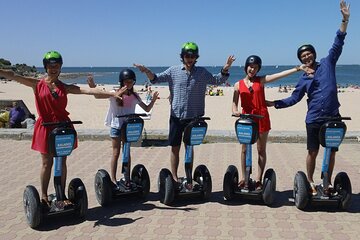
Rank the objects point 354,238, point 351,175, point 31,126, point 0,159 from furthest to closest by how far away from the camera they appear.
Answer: point 31,126
point 0,159
point 351,175
point 354,238

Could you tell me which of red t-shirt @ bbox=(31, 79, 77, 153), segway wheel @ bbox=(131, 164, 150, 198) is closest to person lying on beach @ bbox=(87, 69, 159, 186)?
segway wheel @ bbox=(131, 164, 150, 198)

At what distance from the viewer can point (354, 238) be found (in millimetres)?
3975

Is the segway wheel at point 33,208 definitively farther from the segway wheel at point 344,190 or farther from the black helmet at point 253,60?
the segway wheel at point 344,190

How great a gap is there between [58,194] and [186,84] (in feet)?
6.61

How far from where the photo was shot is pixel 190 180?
5.07 m

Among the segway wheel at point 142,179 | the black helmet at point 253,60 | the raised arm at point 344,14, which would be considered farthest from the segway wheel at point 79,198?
the raised arm at point 344,14

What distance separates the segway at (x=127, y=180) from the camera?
475 cm

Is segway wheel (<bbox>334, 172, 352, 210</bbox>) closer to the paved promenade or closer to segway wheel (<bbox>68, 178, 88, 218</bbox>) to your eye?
the paved promenade

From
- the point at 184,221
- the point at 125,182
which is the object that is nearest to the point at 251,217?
the point at 184,221

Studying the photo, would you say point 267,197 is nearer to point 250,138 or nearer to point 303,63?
point 250,138

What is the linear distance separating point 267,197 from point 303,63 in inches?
67.5

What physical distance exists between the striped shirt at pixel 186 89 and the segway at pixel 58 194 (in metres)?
1.30

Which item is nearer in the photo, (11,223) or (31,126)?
(11,223)

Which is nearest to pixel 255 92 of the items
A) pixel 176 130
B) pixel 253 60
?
pixel 253 60
